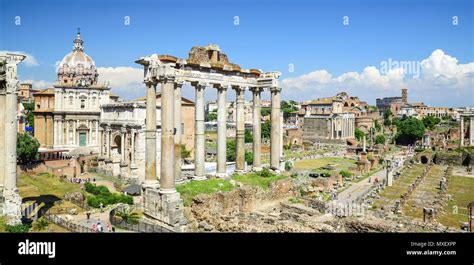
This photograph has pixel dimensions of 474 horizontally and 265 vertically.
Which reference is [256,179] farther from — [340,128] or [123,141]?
[340,128]

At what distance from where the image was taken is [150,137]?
1723 cm

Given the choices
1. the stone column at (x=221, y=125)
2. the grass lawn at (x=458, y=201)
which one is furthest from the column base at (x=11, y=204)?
the grass lawn at (x=458, y=201)

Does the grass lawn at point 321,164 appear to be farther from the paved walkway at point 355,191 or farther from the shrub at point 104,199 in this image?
the shrub at point 104,199

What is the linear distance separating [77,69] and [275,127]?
3915 cm

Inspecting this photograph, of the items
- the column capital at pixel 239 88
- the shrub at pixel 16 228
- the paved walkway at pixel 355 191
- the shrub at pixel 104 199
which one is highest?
the column capital at pixel 239 88

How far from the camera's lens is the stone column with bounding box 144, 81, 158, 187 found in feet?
56.5

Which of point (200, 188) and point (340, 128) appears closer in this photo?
point (200, 188)

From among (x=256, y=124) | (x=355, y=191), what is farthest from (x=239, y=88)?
(x=355, y=191)

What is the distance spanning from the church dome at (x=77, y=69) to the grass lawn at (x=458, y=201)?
42.8 m

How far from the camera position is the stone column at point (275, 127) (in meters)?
22.5

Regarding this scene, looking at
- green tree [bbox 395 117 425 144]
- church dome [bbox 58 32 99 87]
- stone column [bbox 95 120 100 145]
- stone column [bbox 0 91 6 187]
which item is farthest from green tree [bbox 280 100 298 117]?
stone column [bbox 0 91 6 187]
